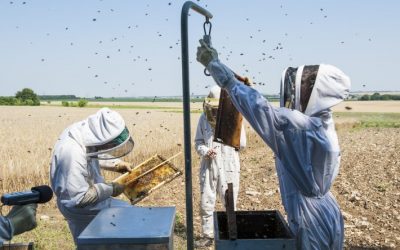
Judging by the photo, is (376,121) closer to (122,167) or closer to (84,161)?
(122,167)

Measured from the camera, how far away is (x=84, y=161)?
442 centimetres

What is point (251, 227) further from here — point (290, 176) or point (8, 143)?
point (8, 143)

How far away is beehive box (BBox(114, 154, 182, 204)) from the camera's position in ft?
17.6

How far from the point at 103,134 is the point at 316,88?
6.98ft

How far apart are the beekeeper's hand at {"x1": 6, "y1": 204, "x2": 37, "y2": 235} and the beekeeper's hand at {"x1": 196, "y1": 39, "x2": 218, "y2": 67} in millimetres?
1524

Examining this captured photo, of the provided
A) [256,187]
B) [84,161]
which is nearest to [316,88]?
[84,161]

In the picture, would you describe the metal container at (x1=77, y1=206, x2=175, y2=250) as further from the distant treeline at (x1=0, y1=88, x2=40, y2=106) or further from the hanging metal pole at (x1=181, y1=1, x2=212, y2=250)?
the distant treeline at (x1=0, y1=88, x2=40, y2=106)

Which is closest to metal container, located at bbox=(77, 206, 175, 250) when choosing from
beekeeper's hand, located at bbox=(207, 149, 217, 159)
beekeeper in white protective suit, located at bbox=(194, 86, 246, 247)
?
beekeeper's hand, located at bbox=(207, 149, 217, 159)

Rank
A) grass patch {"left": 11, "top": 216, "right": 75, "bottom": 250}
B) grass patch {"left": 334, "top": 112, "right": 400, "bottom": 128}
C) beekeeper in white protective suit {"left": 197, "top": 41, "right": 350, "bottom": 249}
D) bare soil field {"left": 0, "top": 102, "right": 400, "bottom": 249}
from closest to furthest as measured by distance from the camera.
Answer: beekeeper in white protective suit {"left": 197, "top": 41, "right": 350, "bottom": 249}
grass patch {"left": 11, "top": 216, "right": 75, "bottom": 250}
bare soil field {"left": 0, "top": 102, "right": 400, "bottom": 249}
grass patch {"left": 334, "top": 112, "right": 400, "bottom": 128}

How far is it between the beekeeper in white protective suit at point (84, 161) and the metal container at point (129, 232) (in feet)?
3.12

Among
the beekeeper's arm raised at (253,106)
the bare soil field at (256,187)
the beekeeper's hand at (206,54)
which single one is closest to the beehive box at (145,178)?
the bare soil field at (256,187)

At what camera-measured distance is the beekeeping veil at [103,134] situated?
4453 mm

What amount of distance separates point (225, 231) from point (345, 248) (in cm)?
440

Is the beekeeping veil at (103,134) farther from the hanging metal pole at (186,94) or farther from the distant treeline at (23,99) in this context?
the distant treeline at (23,99)
